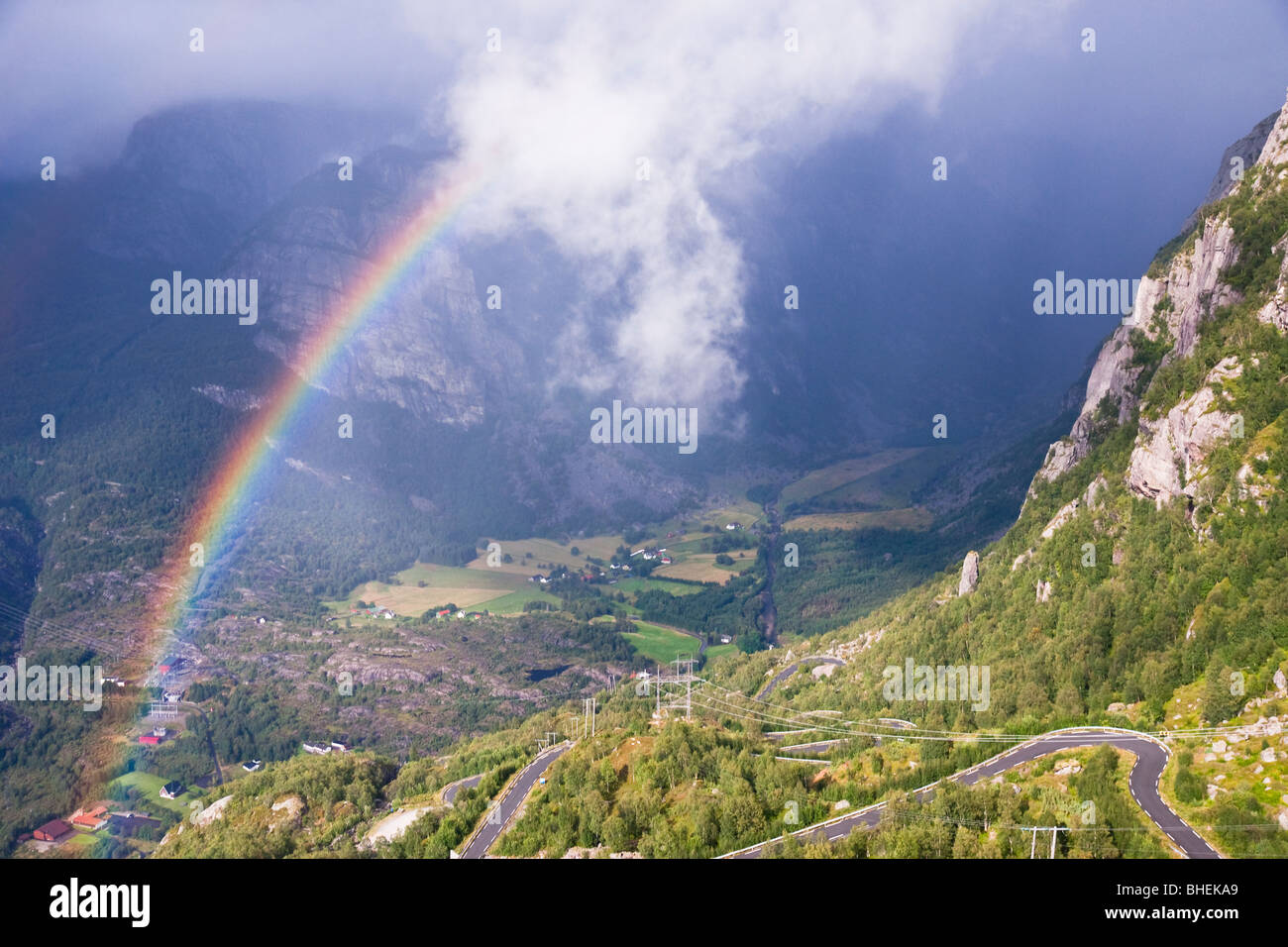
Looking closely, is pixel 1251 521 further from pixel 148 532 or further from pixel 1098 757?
pixel 148 532

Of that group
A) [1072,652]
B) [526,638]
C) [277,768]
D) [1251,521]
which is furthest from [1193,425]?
[526,638]

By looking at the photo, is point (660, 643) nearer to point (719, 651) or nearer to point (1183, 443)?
point (719, 651)

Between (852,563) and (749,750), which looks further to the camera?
(852,563)

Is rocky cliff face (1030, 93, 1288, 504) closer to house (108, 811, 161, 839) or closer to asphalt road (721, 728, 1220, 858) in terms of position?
asphalt road (721, 728, 1220, 858)

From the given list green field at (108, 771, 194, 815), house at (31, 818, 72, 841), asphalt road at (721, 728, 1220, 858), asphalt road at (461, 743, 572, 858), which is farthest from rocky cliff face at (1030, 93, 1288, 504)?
house at (31, 818, 72, 841)

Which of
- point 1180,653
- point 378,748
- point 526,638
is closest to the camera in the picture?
point 1180,653

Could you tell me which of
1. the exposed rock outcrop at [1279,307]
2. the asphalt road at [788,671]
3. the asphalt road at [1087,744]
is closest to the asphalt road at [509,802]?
the asphalt road at [1087,744]
